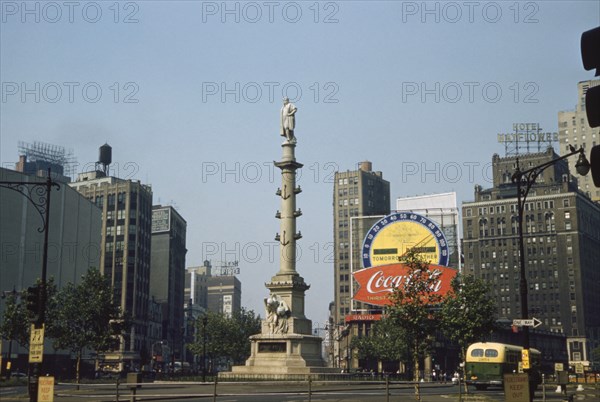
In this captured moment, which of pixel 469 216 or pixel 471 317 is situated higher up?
pixel 469 216

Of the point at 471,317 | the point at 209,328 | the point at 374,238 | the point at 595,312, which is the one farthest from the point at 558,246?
the point at 471,317

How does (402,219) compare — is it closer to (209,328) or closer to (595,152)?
(209,328)

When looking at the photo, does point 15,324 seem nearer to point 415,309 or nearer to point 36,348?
point 415,309

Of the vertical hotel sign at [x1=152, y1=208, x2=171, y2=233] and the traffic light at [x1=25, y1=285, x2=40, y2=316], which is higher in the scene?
the vertical hotel sign at [x1=152, y1=208, x2=171, y2=233]

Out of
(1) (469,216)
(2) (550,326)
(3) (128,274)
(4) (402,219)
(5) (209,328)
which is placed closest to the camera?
(4) (402,219)

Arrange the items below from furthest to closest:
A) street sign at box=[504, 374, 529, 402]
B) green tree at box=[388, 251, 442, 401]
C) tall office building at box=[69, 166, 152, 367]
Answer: tall office building at box=[69, 166, 152, 367]
green tree at box=[388, 251, 442, 401]
street sign at box=[504, 374, 529, 402]

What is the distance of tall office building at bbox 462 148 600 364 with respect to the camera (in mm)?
175125

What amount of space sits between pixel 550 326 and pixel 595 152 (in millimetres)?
180257

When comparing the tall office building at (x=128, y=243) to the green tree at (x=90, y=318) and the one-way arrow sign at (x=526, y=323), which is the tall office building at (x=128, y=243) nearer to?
the green tree at (x=90, y=318)

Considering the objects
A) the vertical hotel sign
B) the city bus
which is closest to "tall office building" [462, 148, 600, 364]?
the vertical hotel sign

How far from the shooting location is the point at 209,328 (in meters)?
105

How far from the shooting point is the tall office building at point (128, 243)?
469 feet

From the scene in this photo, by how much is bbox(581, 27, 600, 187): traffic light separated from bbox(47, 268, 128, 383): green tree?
57570 millimetres

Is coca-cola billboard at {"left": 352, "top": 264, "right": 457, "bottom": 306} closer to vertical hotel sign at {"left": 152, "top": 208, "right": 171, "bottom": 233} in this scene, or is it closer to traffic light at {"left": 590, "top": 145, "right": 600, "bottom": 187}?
traffic light at {"left": 590, "top": 145, "right": 600, "bottom": 187}
